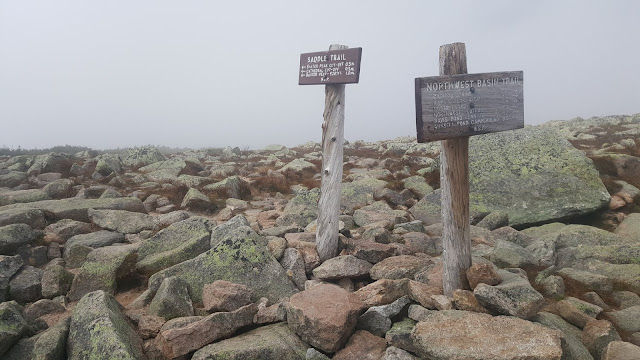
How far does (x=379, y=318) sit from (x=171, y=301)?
3.19m

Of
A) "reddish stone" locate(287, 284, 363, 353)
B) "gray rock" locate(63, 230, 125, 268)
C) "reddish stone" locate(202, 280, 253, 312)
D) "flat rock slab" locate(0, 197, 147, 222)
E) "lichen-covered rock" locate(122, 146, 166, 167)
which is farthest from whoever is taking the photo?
"lichen-covered rock" locate(122, 146, 166, 167)

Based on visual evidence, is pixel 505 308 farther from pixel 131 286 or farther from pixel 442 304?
pixel 131 286

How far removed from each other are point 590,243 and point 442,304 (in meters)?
5.22

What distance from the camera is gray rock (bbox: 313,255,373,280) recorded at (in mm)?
6652

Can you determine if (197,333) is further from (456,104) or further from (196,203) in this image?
(196,203)

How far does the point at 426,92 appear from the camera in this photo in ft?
16.5

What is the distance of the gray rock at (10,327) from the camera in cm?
486

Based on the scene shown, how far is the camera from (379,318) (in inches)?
201

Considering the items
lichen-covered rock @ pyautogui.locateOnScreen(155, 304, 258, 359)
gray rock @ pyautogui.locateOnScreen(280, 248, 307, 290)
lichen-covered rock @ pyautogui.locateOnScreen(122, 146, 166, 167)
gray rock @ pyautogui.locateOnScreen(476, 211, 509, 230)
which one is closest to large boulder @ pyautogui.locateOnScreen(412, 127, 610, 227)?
gray rock @ pyautogui.locateOnScreen(476, 211, 509, 230)

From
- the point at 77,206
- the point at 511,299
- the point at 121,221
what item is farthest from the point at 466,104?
the point at 77,206

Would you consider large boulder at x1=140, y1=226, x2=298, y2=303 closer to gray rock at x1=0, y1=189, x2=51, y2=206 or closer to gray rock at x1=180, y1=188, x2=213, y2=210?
gray rock at x1=180, y1=188, x2=213, y2=210

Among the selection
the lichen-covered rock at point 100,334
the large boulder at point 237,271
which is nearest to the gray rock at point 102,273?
the large boulder at point 237,271

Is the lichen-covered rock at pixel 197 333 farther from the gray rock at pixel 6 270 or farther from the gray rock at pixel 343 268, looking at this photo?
the gray rock at pixel 6 270

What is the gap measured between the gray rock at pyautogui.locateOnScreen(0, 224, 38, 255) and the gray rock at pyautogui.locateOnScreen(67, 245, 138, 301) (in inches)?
77.6
